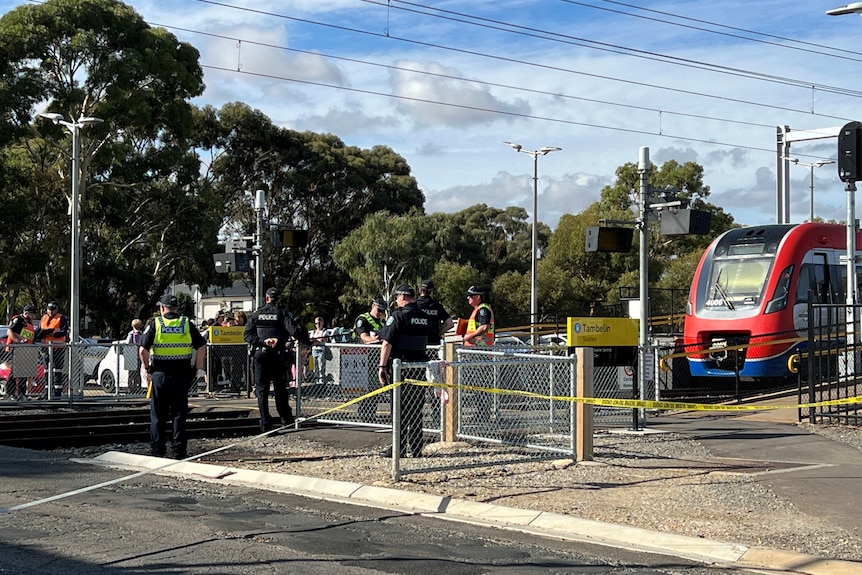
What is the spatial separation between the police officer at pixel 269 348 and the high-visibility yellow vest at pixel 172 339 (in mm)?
2051

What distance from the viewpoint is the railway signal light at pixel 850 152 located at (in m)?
17.4

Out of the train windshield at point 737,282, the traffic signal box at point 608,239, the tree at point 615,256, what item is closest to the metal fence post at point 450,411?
the traffic signal box at point 608,239

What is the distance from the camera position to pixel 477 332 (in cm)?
1462

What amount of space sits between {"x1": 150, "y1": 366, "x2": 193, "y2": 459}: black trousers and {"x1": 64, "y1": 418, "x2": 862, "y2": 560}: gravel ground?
43 cm

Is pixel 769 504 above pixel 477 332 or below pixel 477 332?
below

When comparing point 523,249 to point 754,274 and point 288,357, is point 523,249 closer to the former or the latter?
point 754,274

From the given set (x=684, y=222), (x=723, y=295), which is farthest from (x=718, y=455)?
(x=723, y=295)

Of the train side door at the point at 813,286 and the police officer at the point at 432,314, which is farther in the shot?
the train side door at the point at 813,286

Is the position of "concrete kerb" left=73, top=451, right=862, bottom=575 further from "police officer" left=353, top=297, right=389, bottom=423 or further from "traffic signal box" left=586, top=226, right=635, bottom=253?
"traffic signal box" left=586, top=226, right=635, bottom=253

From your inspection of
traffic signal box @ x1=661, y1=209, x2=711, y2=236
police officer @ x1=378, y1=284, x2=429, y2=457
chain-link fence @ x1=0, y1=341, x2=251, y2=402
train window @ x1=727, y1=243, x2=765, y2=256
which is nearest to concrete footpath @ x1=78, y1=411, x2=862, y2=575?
police officer @ x1=378, y1=284, x2=429, y2=457

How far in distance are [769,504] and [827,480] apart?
1.47m

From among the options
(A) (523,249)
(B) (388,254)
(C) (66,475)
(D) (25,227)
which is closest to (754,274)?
(C) (66,475)

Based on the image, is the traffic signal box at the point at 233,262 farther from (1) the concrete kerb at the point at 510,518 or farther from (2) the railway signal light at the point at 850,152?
(2) the railway signal light at the point at 850,152

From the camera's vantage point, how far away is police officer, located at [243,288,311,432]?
1418cm
